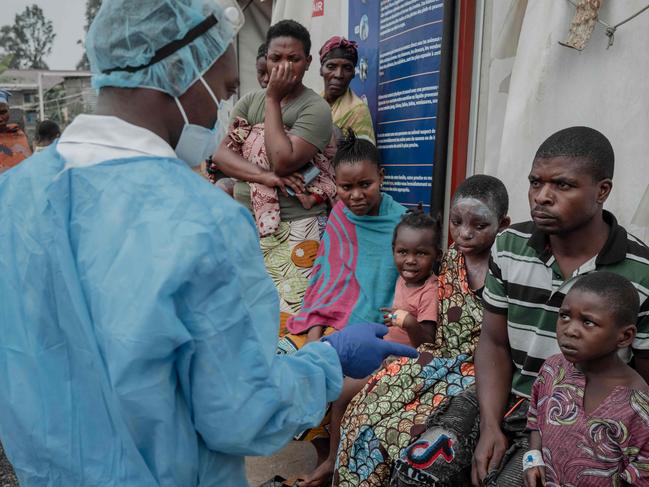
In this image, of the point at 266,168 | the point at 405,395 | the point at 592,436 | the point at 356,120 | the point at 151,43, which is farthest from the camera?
the point at 356,120

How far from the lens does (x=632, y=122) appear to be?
7.66 feet

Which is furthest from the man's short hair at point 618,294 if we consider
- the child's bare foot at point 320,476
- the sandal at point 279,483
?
the sandal at point 279,483

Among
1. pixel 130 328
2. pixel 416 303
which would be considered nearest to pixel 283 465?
pixel 416 303

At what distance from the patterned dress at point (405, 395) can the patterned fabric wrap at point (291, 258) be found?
0.88m

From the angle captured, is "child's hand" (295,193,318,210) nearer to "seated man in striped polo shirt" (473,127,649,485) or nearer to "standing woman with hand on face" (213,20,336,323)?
"standing woman with hand on face" (213,20,336,323)

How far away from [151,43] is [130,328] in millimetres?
611

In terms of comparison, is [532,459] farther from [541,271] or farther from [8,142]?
[8,142]

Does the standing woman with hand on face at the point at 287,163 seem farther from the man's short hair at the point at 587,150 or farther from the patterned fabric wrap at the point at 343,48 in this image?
the man's short hair at the point at 587,150

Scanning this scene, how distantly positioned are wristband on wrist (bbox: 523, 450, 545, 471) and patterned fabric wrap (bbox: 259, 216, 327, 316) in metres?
1.57

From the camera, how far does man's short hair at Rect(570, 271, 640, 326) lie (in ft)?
5.25

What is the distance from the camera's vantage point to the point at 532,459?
170 centimetres

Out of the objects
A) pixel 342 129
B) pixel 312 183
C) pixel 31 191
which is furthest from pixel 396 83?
pixel 31 191

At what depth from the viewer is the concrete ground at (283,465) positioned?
2.93 meters

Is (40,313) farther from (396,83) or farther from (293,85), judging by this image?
(396,83)
